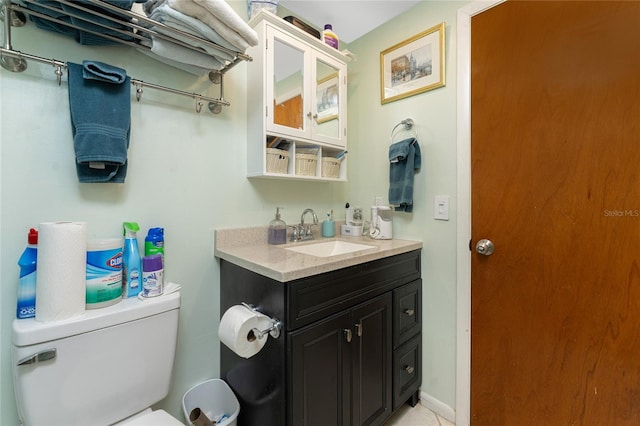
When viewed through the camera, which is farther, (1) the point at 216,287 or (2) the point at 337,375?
(1) the point at 216,287

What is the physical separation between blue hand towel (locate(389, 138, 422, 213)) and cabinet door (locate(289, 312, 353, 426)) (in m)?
0.75

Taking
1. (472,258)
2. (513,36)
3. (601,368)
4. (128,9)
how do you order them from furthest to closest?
(472,258), (513,36), (601,368), (128,9)

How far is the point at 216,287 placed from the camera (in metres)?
1.28

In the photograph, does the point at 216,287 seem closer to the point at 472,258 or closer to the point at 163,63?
the point at 163,63

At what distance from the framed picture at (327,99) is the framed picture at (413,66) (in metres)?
0.35

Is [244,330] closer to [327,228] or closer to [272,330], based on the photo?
[272,330]

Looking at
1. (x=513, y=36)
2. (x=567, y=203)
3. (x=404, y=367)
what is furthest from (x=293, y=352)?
(x=513, y=36)

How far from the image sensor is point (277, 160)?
4.35 feet

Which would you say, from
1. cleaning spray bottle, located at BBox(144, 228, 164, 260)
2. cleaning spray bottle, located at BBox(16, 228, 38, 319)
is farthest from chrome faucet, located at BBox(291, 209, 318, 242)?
cleaning spray bottle, located at BBox(16, 228, 38, 319)

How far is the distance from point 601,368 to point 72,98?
83.3 inches

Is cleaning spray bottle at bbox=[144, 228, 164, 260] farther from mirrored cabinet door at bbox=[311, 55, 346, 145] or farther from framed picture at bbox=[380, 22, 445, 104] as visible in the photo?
framed picture at bbox=[380, 22, 445, 104]

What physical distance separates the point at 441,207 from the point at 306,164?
767mm

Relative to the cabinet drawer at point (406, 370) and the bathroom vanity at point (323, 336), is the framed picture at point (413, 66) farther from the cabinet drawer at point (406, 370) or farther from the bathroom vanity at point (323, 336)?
the cabinet drawer at point (406, 370)

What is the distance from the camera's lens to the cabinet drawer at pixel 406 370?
1.35 m
